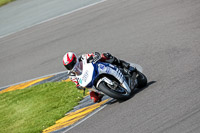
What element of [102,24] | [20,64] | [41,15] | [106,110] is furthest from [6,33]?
[106,110]

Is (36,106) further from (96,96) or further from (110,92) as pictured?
(110,92)

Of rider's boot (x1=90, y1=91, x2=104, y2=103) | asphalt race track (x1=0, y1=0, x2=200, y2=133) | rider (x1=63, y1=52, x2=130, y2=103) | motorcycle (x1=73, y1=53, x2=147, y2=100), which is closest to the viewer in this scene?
asphalt race track (x1=0, y1=0, x2=200, y2=133)

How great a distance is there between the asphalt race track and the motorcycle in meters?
0.30

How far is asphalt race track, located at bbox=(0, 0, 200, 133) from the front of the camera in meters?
7.16

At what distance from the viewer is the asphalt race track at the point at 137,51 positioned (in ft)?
23.5

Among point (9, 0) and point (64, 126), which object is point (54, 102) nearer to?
point (64, 126)

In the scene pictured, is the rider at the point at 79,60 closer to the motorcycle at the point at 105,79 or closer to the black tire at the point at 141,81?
the motorcycle at the point at 105,79

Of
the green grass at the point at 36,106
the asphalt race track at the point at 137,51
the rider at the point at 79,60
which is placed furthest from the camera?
the green grass at the point at 36,106

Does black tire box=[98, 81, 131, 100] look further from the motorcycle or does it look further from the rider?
the rider

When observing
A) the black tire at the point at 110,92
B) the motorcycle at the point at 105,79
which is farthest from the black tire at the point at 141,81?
the black tire at the point at 110,92

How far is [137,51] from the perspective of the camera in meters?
12.0

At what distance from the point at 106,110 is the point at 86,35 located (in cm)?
776

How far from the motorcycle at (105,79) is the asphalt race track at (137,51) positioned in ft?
0.99

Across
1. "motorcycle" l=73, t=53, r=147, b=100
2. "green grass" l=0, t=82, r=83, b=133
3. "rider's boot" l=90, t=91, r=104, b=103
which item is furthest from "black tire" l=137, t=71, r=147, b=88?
"green grass" l=0, t=82, r=83, b=133
